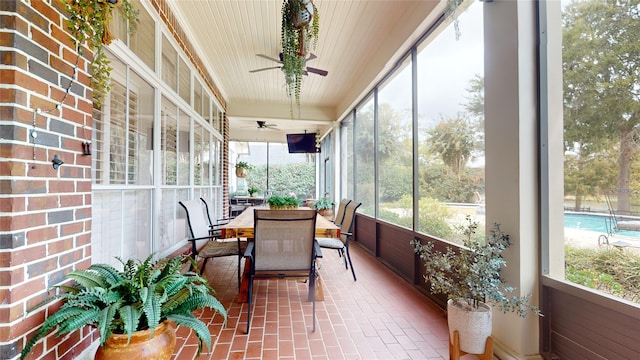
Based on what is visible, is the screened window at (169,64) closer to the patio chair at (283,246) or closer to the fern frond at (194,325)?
the patio chair at (283,246)

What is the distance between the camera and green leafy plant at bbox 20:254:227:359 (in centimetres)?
123

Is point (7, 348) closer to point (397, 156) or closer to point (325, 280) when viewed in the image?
point (325, 280)

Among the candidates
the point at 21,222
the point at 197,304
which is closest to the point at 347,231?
the point at 197,304

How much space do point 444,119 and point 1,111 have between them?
304 cm

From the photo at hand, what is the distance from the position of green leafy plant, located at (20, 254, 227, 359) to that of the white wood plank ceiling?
298 cm

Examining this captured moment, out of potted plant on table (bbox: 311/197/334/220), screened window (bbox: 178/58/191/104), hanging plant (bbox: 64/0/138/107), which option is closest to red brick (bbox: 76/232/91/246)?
hanging plant (bbox: 64/0/138/107)

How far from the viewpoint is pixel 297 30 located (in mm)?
2568

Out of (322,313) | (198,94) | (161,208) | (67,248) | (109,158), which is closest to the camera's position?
(67,248)

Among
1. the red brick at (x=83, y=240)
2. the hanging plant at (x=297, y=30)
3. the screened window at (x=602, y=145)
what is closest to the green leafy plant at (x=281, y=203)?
the hanging plant at (x=297, y=30)

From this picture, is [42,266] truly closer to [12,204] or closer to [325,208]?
[12,204]

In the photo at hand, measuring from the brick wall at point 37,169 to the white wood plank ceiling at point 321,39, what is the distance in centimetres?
226

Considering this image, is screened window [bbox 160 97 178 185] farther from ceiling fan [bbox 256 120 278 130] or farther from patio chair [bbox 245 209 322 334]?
ceiling fan [bbox 256 120 278 130]

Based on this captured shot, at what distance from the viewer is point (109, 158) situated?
2.07 metres

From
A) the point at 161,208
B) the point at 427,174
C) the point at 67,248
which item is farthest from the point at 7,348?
the point at 427,174
